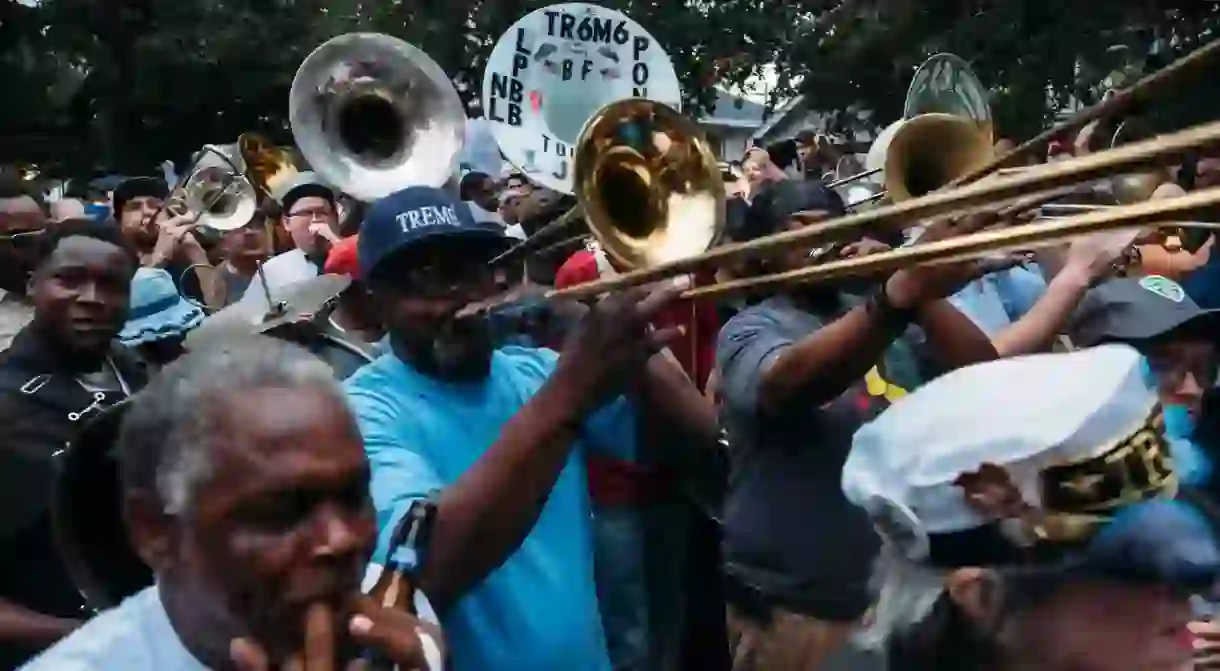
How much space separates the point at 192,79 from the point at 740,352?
2140 centimetres

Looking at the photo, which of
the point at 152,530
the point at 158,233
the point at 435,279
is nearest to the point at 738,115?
the point at 158,233

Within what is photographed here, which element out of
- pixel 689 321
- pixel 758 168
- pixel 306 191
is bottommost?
pixel 758 168

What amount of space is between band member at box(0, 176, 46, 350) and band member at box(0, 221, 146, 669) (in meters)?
0.70

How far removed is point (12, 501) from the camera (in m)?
3.49

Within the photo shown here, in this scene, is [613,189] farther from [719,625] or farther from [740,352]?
[719,625]

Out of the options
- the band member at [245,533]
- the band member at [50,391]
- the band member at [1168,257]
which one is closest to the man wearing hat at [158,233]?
the band member at [50,391]

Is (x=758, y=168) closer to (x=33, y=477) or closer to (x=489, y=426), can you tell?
(x=33, y=477)

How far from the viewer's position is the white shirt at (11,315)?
4.87 m

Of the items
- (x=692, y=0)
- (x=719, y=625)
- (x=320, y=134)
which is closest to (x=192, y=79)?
(x=692, y=0)

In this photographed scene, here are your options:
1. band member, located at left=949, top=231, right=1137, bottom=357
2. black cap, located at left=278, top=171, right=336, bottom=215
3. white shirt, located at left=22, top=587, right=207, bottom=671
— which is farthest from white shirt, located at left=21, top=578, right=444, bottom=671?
black cap, located at left=278, top=171, right=336, bottom=215

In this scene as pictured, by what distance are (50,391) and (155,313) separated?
111 centimetres

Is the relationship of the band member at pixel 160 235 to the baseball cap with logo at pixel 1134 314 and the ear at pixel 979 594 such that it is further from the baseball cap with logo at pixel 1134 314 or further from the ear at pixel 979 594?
the ear at pixel 979 594

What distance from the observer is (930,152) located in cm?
466

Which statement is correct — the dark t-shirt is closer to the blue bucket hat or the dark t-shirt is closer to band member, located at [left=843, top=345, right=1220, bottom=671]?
band member, located at [left=843, top=345, right=1220, bottom=671]
